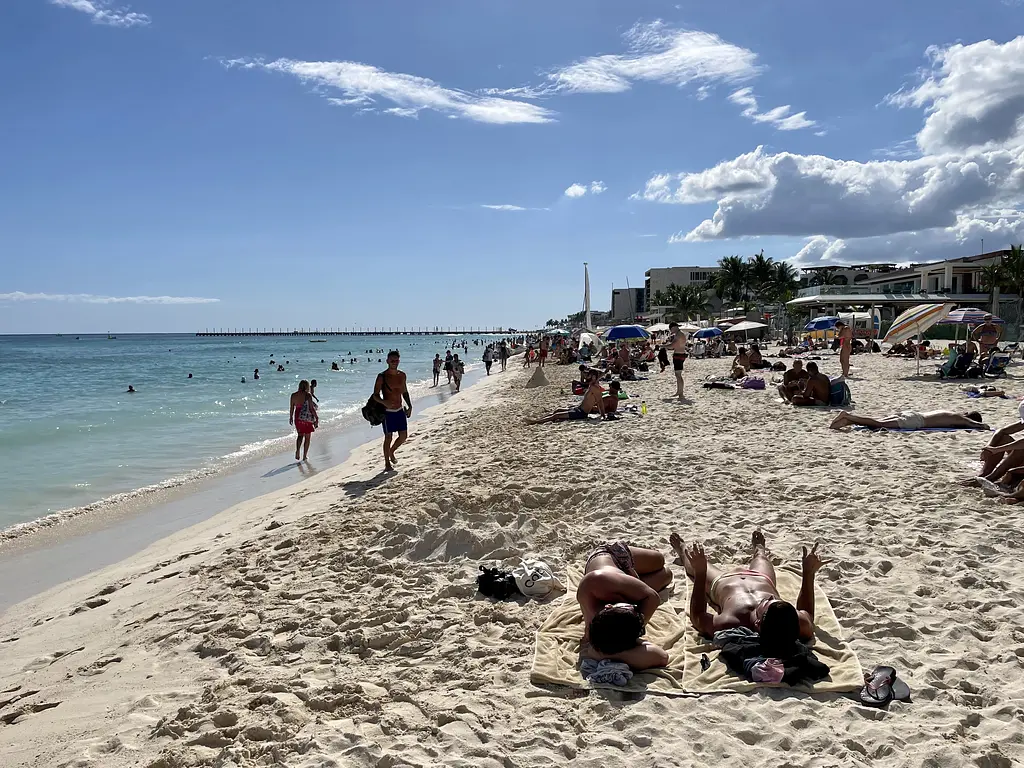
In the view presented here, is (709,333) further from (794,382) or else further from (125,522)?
(125,522)

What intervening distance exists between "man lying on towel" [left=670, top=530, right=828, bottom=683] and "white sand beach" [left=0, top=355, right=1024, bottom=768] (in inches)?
5.6

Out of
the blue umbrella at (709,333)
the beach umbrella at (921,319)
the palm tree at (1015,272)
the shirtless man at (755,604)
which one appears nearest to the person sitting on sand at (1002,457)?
the shirtless man at (755,604)

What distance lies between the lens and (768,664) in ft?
10.1

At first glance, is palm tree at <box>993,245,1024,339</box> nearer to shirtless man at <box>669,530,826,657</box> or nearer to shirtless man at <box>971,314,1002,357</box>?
shirtless man at <box>971,314,1002,357</box>

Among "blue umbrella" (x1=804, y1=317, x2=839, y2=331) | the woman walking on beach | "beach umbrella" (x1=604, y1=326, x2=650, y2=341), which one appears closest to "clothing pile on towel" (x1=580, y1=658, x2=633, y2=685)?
the woman walking on beach

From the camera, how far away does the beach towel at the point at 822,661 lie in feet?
9.84

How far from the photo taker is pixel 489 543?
5.11 meters

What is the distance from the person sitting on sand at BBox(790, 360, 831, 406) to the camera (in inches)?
435

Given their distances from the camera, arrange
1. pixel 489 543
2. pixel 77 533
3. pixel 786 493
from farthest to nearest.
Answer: pixel 77 533 < pixel 786 493 < pixel 489 543

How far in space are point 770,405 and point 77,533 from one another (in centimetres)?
1056

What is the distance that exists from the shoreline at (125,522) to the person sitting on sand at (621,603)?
495 cm

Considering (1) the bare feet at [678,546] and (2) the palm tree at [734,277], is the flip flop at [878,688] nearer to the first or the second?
(1) the bare feet at [678,546]

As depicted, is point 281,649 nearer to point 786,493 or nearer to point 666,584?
point 666,584

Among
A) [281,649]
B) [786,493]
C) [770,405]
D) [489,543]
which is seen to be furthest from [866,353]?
[281,649]
